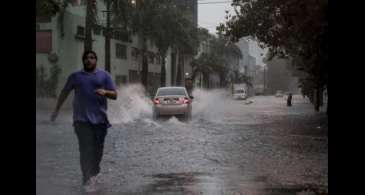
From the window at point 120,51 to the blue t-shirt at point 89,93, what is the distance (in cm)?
4383

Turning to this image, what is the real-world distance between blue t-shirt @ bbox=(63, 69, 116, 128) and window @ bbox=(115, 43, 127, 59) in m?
43.8

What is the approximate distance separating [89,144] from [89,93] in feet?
2.11

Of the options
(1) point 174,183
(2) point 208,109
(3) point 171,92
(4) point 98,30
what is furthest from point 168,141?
(4) point 98,30

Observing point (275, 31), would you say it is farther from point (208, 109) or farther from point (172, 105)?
point (208, 109)

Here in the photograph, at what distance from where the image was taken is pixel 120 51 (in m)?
52.2

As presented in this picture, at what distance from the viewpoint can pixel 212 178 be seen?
9.01m

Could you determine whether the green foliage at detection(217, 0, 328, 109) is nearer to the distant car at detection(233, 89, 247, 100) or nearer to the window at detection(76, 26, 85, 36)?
the window at detection(76, 26, 85, 36)

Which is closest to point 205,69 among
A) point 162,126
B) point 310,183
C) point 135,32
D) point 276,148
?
point 135,32

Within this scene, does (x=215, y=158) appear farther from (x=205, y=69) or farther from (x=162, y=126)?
(x=205, y=69)

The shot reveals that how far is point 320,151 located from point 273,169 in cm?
340

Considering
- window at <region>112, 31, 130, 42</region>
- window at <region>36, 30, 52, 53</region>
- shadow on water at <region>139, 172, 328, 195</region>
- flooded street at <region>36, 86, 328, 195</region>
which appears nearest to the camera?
shadow on water at <region>139, 172, 328, 195</region>

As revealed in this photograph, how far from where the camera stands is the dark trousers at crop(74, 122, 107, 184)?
296 inches

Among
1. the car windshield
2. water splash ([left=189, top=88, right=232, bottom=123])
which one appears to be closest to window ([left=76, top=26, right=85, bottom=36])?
water splash ([left=189, top=88, right=232, bottom=123])
